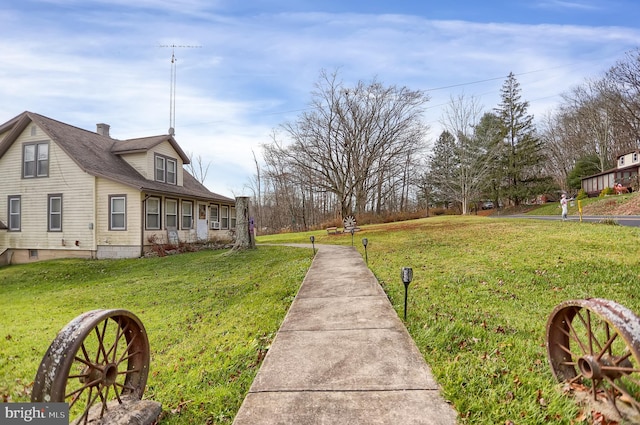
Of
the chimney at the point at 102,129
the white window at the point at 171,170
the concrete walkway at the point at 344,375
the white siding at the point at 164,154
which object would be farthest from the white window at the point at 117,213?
the concrete walkway at the point at 344,375

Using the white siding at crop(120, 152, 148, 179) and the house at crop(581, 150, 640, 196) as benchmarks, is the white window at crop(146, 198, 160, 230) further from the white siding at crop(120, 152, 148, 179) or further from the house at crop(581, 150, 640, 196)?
the house at crop(581, 150, 640, 196)

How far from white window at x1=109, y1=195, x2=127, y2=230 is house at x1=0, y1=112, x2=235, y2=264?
0.12ft

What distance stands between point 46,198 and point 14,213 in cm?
216

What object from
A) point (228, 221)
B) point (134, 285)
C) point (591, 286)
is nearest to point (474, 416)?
point (591, 286)

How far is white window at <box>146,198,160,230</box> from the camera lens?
14.8m

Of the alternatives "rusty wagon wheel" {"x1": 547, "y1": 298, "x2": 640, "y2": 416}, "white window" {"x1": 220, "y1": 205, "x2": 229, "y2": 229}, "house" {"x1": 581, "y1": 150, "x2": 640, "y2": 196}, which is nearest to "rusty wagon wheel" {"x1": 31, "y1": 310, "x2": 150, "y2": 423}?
"rusty wagon wheel" {"x1": 547, "y1": 298, "x2": 640, "y2": 416}

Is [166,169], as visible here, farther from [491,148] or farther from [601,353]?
[491,148]

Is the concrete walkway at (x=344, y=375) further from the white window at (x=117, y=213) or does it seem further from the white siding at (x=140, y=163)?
the white siding at (x=140, y=163)

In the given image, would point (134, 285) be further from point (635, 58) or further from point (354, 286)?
point (635, 58)

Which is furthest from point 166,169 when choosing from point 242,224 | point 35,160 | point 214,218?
point 242,224

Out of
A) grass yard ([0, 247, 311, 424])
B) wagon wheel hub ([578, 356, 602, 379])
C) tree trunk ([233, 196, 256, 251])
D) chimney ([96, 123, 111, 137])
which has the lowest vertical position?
grass yard ([0, 247, 311, 424])

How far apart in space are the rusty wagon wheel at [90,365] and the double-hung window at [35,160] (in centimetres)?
1633

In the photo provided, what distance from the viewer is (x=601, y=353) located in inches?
85.7

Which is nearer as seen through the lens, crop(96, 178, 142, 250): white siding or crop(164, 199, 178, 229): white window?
crop(96, 178, 142, 250): white siding
